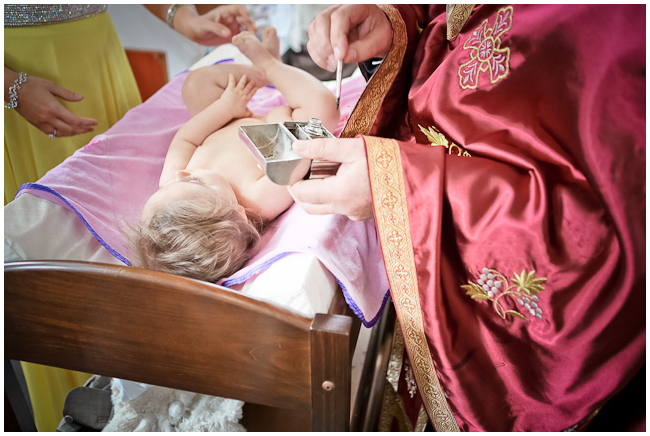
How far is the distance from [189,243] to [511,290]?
0.54 m

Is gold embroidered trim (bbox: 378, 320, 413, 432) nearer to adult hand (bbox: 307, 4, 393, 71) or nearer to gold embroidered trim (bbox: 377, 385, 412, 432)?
gold embroidered trim (bbox: 377, 385, 412, 432)

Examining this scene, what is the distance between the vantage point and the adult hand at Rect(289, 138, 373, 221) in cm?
65

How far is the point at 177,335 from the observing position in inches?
25.2

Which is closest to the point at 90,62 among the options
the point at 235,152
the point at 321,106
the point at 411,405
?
the point at 235,152

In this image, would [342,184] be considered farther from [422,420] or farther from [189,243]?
[422,420]

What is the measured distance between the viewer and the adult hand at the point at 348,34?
0.84 metres

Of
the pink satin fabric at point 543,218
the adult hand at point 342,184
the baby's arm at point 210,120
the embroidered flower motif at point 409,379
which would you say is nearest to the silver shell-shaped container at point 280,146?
the adult hand at point 342,184

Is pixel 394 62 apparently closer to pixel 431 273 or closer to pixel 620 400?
pixel 431 273

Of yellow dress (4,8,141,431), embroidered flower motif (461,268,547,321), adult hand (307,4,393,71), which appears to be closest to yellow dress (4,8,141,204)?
yellow dress (4,8,141,431)

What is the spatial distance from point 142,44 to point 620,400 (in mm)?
1176

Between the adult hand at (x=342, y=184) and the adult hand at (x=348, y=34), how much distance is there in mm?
274

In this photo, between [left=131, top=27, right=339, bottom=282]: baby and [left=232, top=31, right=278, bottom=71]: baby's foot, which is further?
[left=232, top=31, right=278, bottom=71]: baby's foot

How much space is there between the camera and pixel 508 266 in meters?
0.63

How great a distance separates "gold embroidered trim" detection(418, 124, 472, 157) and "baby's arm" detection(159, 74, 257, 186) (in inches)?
17.5
